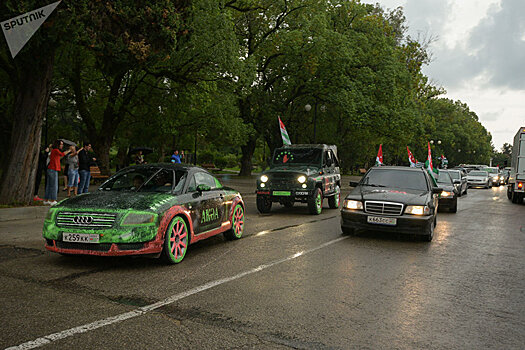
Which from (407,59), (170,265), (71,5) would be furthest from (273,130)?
(170,265)

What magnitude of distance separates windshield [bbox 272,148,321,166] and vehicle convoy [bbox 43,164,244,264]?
23.6 feet

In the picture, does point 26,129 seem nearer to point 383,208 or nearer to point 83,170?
point 83,170

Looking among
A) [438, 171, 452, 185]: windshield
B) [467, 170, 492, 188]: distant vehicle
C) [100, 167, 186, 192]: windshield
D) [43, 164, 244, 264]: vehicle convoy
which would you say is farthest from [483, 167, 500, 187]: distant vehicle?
[100, 167, 186, 192]: windshield

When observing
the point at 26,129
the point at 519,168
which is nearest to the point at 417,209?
the point at 26,129

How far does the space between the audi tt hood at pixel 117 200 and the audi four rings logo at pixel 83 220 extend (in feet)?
0.57

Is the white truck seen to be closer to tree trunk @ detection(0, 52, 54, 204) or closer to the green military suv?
the green military suv

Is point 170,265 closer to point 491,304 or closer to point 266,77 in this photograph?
point 491,304

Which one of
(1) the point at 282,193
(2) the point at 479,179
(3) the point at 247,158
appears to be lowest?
(1) the point at 282,193

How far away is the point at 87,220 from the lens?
5941 mm

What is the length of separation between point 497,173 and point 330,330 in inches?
1799

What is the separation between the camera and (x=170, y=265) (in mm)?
6418

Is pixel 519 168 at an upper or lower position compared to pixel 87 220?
upper

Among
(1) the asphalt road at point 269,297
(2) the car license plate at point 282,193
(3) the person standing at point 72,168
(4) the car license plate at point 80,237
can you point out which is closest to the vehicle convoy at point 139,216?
(4) the car license plate at point 80,237

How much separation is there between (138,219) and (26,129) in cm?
810
